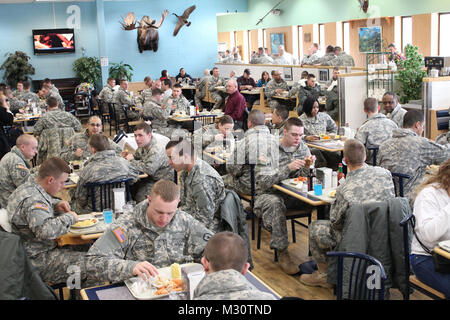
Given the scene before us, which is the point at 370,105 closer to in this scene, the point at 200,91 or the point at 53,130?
the point at 53,130

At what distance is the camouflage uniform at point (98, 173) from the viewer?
4883 mm

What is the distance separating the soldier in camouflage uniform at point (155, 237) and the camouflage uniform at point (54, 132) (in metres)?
5.11

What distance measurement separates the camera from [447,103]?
7984 millimetres

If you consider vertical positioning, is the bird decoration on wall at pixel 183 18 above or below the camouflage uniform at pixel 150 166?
above

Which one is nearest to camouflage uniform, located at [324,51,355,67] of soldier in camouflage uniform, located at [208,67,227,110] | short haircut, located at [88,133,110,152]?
soldier in camouflage uniform, located at [208,67,227,110]

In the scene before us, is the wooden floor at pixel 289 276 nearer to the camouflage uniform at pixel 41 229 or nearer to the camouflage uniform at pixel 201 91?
the camouflage uniform at pixel 41 229

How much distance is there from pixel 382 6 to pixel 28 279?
13560 millimetres

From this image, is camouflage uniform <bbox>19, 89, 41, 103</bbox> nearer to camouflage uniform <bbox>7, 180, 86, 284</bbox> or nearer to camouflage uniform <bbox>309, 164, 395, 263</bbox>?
camouflage uniform <bbox>7, 180, 86, 284</bbox>

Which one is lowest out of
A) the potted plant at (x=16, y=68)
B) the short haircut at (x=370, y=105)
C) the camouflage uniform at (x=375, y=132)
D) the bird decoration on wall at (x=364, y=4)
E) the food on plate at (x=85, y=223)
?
the food on plate at (x=85, y=223)

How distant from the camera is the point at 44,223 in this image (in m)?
3.61

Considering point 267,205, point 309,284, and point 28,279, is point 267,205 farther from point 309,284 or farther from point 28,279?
point 28,279

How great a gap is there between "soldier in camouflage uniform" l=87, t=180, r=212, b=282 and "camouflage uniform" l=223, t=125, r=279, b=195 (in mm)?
2002

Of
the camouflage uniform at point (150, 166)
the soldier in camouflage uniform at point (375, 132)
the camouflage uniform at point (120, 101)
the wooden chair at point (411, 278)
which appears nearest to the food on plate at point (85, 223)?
the camouflage uniform at point (150, 166)

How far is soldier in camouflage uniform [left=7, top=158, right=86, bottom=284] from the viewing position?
362 cm
